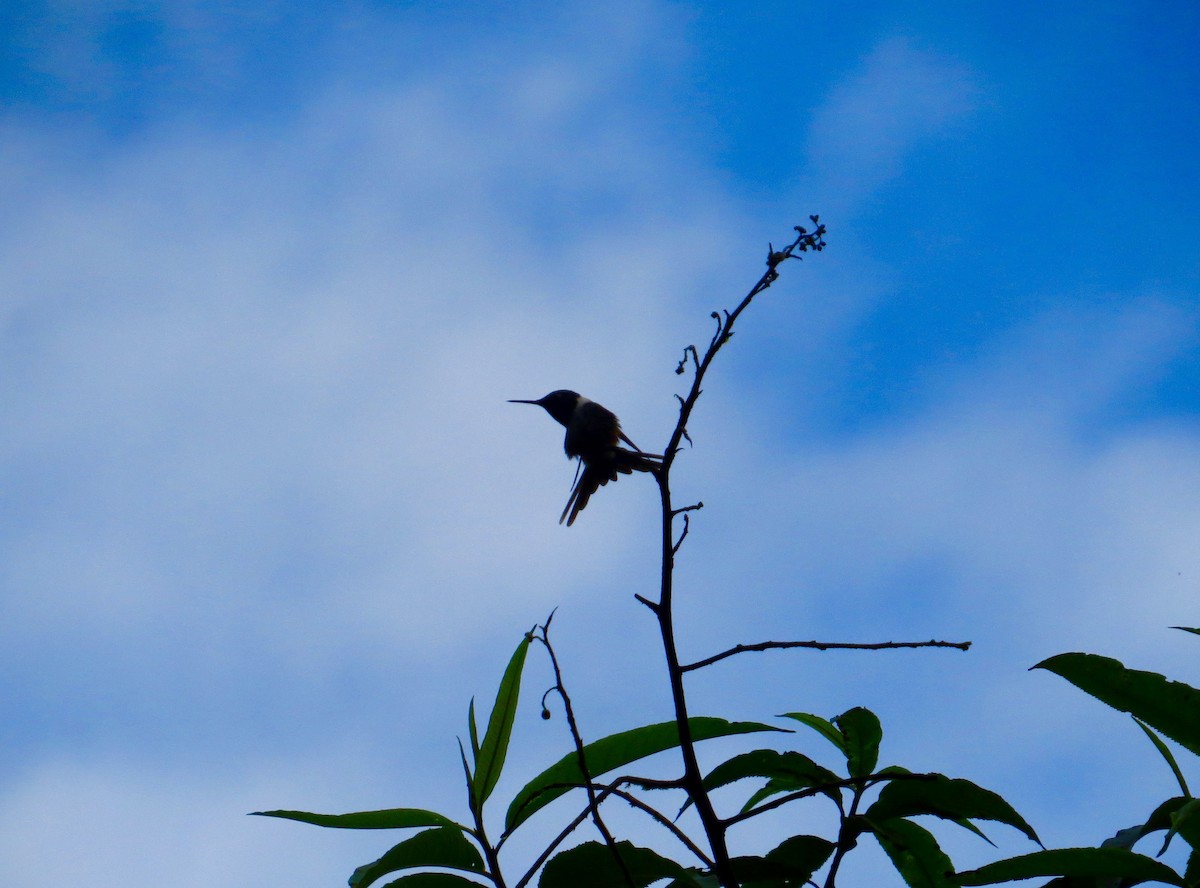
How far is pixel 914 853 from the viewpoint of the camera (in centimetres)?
175

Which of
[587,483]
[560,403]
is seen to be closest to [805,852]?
[587,483]

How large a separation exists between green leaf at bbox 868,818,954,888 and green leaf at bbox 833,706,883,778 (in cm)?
14

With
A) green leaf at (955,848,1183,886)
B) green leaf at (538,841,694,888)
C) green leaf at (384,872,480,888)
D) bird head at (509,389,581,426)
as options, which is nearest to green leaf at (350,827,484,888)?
green leaf at (384,872,480,888)

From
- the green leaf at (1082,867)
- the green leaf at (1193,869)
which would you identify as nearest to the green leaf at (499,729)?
the green leaf at (1082,867)

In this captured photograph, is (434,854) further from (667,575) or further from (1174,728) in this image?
(1174,728)

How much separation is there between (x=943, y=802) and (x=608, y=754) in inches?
24.1

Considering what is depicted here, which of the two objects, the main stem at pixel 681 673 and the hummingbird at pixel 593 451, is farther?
the hummingbird at pixel 593 451

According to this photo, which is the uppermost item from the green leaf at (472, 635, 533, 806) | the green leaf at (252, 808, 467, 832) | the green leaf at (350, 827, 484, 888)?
the green leaf at (472, 635, 533, 806)

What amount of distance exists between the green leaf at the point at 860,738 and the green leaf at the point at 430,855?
29.3 inches

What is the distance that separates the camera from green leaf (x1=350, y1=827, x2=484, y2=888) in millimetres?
1647

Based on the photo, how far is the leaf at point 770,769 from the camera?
1.78 m

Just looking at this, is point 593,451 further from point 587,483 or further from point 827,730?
point 827,730

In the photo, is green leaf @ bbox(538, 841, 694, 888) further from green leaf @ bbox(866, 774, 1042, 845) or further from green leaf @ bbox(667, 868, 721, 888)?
green leaf @ bbox(866, 774, 1042, 845)

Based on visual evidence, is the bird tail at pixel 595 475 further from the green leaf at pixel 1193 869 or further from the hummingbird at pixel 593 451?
the green leaf at pixel 1193 869
